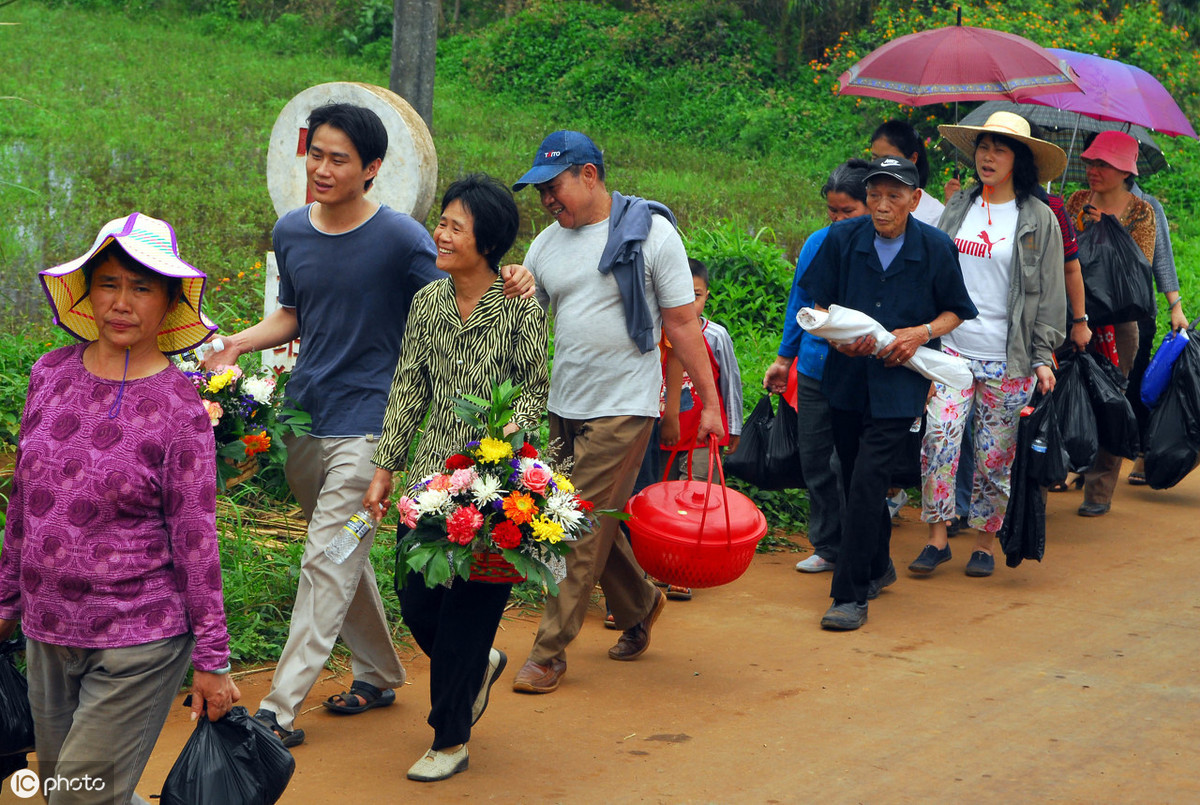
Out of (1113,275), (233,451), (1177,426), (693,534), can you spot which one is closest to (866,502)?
(693,534)

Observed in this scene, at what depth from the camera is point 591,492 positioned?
4.86 meters

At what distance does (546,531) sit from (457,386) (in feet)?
2.03

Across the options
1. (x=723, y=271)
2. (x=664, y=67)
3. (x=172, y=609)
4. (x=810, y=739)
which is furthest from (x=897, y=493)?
(x=664, y=67)

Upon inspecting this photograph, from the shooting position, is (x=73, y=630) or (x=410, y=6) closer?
(x=73, y=630)

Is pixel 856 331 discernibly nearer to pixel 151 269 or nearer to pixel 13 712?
pixel 151 269

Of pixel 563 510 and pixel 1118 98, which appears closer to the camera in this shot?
pixel 563 510

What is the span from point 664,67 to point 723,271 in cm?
1593

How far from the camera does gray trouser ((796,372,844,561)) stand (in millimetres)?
6266

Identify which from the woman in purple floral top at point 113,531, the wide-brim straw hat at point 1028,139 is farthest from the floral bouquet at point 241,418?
the wide-brim straw hat at point 1028,139

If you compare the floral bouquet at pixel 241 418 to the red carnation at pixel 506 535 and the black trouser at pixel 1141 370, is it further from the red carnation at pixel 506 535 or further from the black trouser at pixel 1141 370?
the black trouser at pixel 1141 370

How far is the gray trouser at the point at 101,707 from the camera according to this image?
291cm

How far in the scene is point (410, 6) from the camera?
7605mm

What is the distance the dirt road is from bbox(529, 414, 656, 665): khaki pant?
0.24m

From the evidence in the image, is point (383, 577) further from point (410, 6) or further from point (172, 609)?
point (410, 6)
